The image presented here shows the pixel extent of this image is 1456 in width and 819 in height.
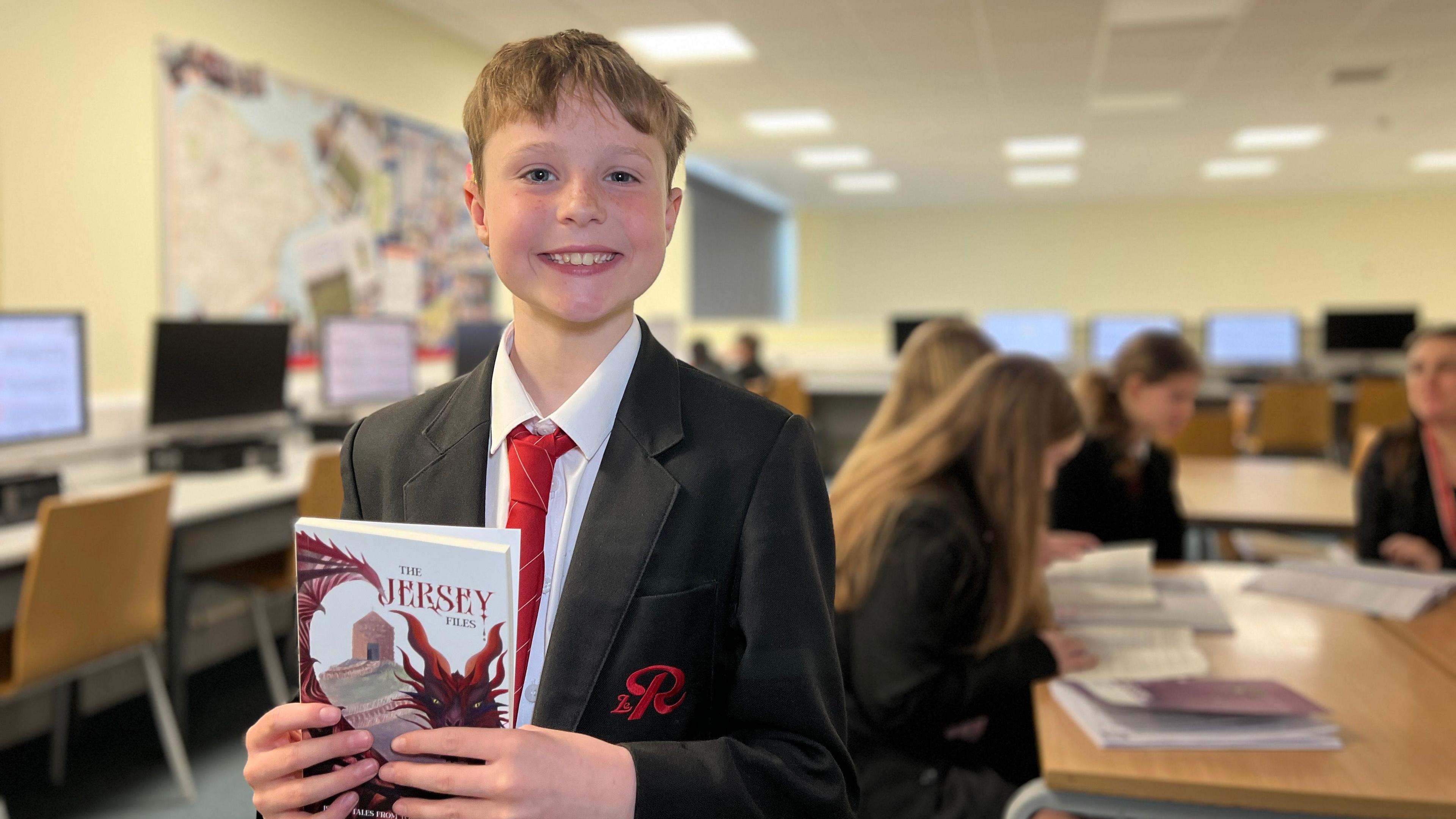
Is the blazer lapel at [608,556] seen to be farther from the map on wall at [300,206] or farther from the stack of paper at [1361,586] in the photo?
the map on wall at [300,206]

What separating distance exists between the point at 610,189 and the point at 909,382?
5.90 feet

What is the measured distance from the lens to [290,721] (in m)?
0.59

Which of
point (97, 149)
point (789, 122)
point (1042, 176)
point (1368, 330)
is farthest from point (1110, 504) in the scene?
point (1042, 176)

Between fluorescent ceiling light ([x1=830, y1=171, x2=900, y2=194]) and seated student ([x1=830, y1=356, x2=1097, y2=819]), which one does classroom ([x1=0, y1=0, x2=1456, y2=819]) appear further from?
fluorescent ceiling light ([x1=830, y1=171, x2=900, y2=194])

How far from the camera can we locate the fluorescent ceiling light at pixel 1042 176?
9953mm

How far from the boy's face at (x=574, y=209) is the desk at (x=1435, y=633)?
1.62 meters

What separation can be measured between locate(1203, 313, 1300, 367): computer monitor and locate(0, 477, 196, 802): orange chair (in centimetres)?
706

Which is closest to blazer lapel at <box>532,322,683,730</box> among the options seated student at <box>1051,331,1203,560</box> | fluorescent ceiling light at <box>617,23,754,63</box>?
seated student at <box>1051,331,1203,560</box>

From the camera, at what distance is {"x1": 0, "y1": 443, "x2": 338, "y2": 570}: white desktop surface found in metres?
2.26

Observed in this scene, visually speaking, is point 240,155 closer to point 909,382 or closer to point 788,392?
point 909,382

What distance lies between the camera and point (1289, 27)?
5.14m

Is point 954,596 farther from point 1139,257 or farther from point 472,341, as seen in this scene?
point 1139,257

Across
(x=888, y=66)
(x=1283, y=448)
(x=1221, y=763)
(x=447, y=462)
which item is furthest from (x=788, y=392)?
(x=447, y=462)

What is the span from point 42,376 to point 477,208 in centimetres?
258
